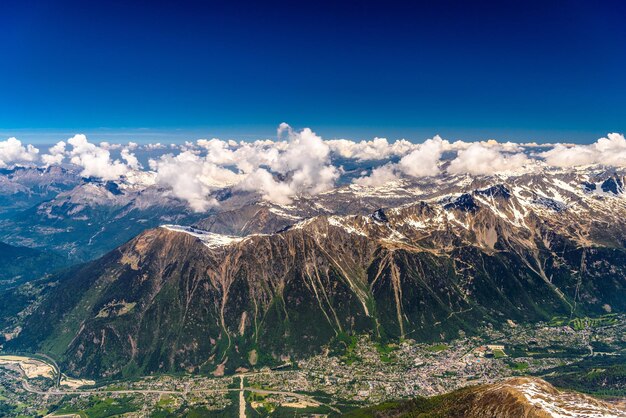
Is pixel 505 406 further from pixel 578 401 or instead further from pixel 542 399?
pixel 578 401

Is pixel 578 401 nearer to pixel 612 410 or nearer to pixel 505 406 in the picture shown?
pixel 612 410

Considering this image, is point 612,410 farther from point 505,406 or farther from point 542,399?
point 505,406

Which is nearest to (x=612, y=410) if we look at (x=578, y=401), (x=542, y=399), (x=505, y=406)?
(x=578, y=401)

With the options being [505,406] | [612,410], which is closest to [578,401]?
[612,410]

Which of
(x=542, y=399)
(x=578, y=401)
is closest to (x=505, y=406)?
(x=542, y=399)
